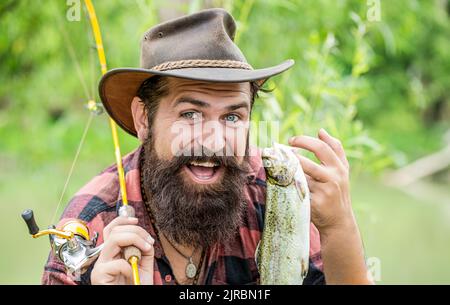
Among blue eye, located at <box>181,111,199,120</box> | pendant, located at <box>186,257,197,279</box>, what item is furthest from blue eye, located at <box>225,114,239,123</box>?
pendant, located at <box>186,257,197,279</box>

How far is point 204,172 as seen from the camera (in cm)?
236

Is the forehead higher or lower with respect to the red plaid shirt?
higher

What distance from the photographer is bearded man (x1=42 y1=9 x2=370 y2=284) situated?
2.21 meters

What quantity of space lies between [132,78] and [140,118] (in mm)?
206

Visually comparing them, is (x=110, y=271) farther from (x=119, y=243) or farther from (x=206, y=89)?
(x=206, y=89)

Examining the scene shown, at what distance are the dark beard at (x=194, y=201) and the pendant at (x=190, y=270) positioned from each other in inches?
3.7

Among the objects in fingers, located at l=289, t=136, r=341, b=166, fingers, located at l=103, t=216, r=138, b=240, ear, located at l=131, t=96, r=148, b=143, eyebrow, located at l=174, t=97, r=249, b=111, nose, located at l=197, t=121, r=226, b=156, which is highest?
ear, located at l=131, t=96, r=148, b=143

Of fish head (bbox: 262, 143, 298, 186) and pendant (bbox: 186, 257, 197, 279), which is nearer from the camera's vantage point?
fish head (bbox: 262, 143, 298, 186)

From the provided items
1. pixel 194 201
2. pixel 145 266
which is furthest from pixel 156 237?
pixel 145 266

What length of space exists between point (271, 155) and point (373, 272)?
911mm

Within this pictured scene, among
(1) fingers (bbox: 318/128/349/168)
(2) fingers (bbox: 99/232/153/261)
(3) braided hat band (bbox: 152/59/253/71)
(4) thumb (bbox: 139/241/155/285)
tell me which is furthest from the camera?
(3) braided hat band (bbox: 152/59/253/71)

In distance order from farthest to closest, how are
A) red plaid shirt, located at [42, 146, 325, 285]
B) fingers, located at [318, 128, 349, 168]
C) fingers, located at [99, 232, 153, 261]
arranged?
red plaid shirt, located at [42, 146, 325, 285] → fingers, located at [318, 128, 349, 168] → fingers, located at [99, 232, 153, 261]

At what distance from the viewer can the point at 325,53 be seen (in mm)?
3957

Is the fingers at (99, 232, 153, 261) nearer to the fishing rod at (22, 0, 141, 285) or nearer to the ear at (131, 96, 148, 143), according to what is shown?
the fishing rod at (22, 0, 141, 285)
